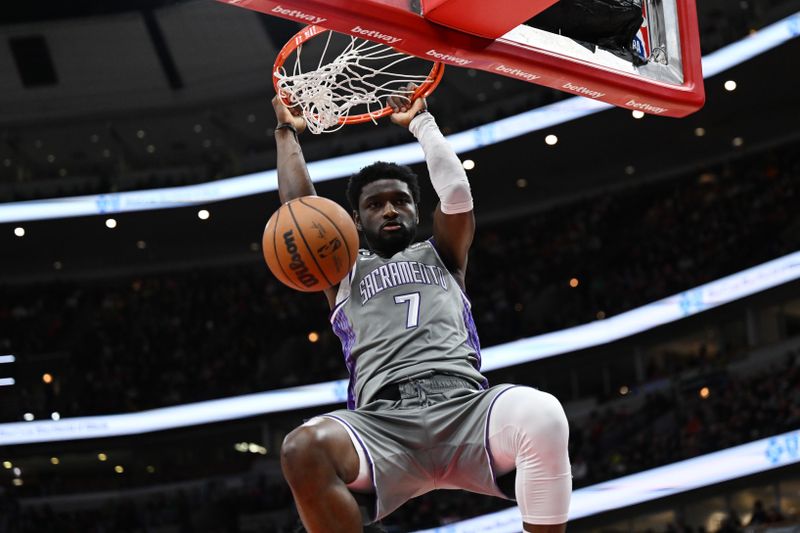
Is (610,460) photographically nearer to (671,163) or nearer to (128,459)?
(671,163)

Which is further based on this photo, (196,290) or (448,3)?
(196,290)

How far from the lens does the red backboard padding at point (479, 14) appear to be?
3795mm

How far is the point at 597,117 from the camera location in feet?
61.2

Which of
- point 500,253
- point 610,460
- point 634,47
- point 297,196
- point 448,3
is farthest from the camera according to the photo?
point 500,253

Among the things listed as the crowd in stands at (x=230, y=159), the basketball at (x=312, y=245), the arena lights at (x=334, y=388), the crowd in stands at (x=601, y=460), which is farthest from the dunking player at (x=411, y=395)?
the crowd in stands at (x=230, y=159)

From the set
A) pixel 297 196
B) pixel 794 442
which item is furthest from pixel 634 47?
pixel 794 442

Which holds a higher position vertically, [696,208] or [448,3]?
[448,3]

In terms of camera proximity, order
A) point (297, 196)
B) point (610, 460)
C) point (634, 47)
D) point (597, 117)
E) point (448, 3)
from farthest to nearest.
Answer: point (597, 117)
point (610, 460)
point (634, 47)
point (297, 196)
point (448, 3)

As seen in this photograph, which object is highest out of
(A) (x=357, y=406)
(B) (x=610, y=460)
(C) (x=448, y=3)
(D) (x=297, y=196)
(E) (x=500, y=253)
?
(C) (x=448, y=3)

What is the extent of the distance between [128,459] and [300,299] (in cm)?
457

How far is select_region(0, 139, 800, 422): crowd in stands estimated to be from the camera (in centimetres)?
1809

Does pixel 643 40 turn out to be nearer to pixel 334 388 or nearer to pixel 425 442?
pixel 425 442

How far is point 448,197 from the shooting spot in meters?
3.99

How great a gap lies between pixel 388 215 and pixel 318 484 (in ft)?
4.28
